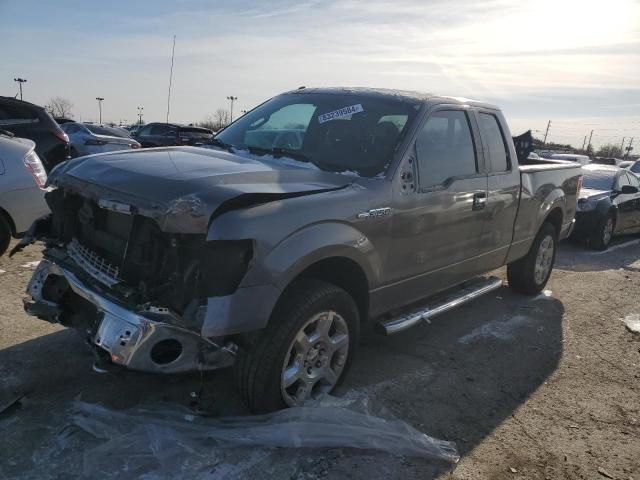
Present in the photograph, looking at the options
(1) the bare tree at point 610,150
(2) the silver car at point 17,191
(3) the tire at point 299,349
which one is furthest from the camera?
(1) the bare tree at point 610,150

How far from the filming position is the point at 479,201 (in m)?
4.54

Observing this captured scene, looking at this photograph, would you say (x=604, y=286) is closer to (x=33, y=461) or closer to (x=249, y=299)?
(x=249, y=299)

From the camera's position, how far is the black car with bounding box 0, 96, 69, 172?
26.2 feet

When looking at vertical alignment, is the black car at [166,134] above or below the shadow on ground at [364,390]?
above

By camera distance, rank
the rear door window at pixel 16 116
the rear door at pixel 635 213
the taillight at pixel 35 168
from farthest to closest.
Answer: the rear door at pixel 635 213, the rear door window at pixel 16 116, the taillight at pixel 35 168

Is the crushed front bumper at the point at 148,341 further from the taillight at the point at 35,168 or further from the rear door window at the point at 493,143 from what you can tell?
the taillight at the point at 35,168

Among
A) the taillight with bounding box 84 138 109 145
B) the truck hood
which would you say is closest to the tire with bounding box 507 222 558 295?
the truck hood

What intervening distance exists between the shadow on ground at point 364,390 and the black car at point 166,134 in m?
15.0

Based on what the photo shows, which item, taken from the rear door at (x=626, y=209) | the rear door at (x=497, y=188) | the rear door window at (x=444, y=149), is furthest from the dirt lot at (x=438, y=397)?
the rear door at (x=626, y=209)

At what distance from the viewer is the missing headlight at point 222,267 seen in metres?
2.70

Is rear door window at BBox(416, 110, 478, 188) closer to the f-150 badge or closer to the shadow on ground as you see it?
the f-150 badge

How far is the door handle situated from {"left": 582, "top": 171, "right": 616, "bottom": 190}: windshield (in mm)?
7151

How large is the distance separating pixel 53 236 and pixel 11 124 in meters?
5.26

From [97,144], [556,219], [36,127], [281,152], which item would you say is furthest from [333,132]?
[97,144]
